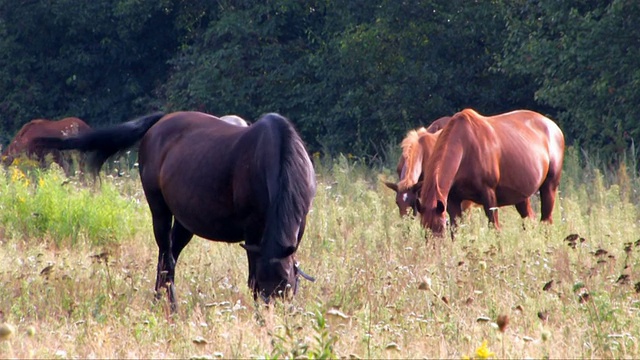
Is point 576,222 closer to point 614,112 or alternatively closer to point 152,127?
point 152,127

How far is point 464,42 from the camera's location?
64.3 feet

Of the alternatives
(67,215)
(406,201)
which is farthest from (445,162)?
(67,215)

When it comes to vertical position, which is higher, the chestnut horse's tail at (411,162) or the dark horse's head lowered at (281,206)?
the dark horse's head lowered at (281,206)

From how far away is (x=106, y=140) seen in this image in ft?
25.2

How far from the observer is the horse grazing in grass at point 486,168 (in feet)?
28.8

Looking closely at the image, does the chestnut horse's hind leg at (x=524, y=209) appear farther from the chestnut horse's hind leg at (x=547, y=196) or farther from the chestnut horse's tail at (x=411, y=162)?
the chestnut horse's tail at (x=411, y=162)

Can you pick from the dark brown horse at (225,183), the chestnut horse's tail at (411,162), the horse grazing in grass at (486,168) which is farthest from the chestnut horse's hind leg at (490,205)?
the dark brown horse at (225,183)

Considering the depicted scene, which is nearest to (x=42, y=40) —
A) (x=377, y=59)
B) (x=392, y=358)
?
(x=377, y=59)

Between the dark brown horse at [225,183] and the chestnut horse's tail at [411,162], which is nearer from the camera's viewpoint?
the dark brown horse at [225,183]

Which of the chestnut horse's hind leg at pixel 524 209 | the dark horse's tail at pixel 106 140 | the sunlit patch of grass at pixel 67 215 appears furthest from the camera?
the chestnut horse's hind leg at pixel 524 209

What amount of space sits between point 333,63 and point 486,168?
12.0m

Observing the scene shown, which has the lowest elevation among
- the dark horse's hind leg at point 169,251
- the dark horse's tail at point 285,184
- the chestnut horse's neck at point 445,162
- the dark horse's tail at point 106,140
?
the chestnut horse's neck at point 445,162

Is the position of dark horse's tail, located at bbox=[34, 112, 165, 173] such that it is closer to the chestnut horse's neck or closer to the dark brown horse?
the dark brown horse

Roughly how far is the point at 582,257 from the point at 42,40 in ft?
72.2
